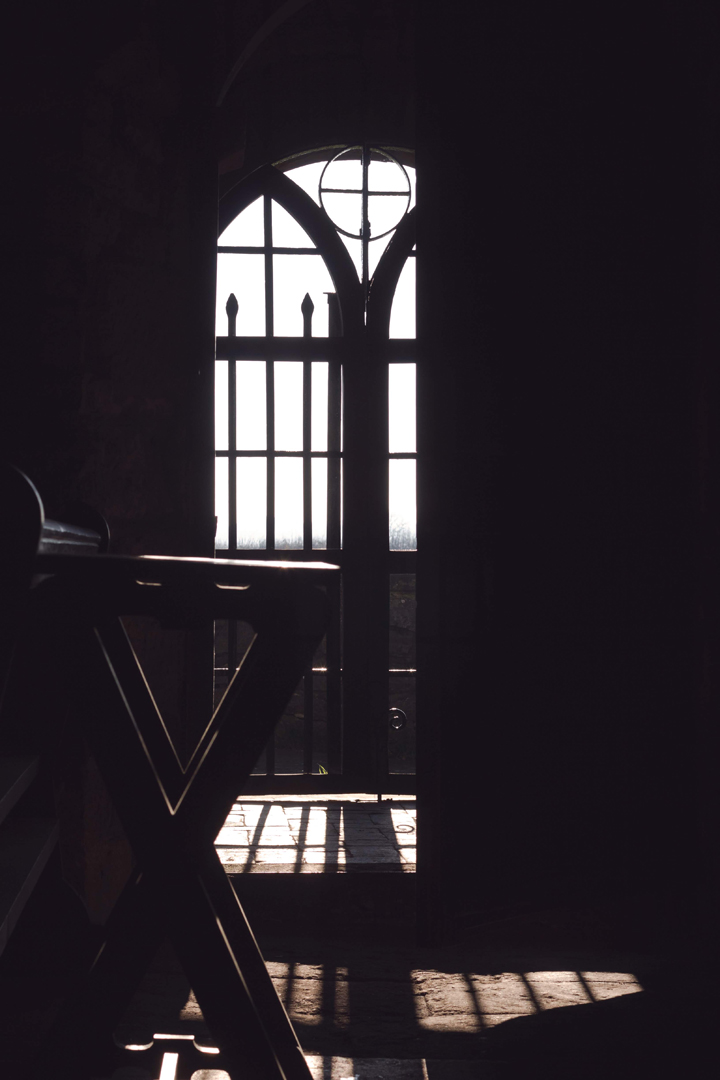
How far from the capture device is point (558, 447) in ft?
8.18

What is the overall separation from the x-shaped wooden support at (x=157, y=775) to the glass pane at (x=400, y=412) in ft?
10.4

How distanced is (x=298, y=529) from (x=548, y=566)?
82.3 inches

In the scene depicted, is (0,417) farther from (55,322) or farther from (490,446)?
(490,446)

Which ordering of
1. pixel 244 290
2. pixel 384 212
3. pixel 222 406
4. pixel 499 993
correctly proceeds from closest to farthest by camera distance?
pixel 499 993 → pixel 222 406 → pixel 244 290 → pixel 384 212

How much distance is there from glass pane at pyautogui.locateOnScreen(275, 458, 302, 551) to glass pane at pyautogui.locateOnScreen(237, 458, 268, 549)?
70mm

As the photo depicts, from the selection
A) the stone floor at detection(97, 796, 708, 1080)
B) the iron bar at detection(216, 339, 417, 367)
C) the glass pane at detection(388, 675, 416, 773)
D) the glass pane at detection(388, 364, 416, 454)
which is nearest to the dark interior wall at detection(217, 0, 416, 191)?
the iron bar at detection(216, 339, 417, 367)

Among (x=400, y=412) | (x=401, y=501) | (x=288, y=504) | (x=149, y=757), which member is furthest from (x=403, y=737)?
(x=149, y=757)

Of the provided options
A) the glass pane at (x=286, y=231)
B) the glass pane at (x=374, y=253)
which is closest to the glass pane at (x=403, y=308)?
the glass pane at (x=374, y=253)

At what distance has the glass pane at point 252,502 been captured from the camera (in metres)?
4.29

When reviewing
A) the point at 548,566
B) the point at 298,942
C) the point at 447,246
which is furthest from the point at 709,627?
the point at 298,942

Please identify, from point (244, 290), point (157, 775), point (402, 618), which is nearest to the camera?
point (157, 775)

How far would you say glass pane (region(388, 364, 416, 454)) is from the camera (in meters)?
4.40

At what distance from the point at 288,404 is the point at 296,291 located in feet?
1.97

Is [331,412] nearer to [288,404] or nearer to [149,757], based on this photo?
[288,404]
